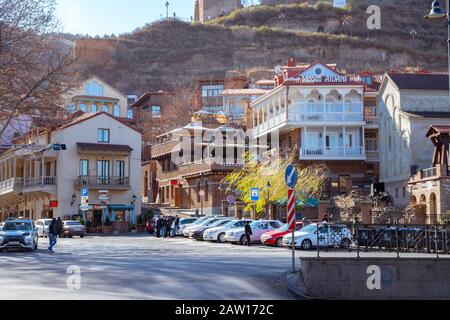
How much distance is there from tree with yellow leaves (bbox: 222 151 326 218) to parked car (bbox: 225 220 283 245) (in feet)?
33.5

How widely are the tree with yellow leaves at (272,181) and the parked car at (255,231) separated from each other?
33.5 ft

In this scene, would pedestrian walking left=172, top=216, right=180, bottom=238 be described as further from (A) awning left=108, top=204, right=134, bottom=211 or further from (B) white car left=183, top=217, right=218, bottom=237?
(A) awning left=108, top=204, right=134, bottom=211

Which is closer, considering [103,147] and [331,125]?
[331,125]

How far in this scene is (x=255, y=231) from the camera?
39812 millimetres

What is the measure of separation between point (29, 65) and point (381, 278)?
Result: 2344 cm

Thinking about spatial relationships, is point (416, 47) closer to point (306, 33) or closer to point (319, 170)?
point (306, 33)

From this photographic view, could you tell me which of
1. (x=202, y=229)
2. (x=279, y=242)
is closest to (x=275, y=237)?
(x=279, y=242)

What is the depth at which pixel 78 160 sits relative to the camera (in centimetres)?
6562

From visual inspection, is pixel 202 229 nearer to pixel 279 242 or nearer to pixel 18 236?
pixel 279 242

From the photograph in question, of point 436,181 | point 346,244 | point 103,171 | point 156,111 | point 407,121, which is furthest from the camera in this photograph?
point 156,111

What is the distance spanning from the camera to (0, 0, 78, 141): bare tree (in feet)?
110

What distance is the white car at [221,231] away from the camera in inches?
1640

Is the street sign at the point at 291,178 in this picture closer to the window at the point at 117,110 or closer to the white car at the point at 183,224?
the white car at the point at 183,224

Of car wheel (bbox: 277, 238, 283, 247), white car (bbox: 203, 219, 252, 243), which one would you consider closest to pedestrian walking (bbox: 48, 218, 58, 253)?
white car (bbox: 203, 219, 252, 243)
